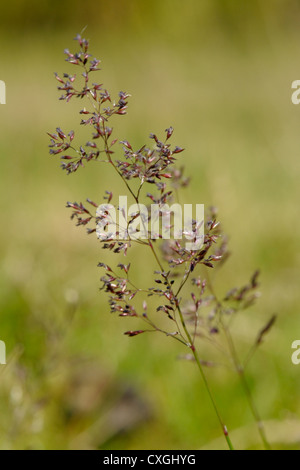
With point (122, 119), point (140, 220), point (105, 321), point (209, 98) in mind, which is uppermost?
point (209, 98)

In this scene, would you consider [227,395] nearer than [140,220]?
No

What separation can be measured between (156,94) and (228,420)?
5.19 meters

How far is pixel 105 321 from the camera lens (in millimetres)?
2193

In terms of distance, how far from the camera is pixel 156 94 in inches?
251

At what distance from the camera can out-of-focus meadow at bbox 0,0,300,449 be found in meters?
1.58

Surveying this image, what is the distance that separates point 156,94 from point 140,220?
5.65 metres

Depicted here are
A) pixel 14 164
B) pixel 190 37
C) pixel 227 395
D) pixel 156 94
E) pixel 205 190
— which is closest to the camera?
pixel 227 395

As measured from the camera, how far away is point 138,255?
2.75 meters

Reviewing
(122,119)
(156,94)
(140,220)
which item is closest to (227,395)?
(140,220)

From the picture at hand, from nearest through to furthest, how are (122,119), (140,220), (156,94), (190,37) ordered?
(140,220), (122,119), (156,94), (190,37)

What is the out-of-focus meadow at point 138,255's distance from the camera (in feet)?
5.18

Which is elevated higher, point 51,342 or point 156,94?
point 156,94
